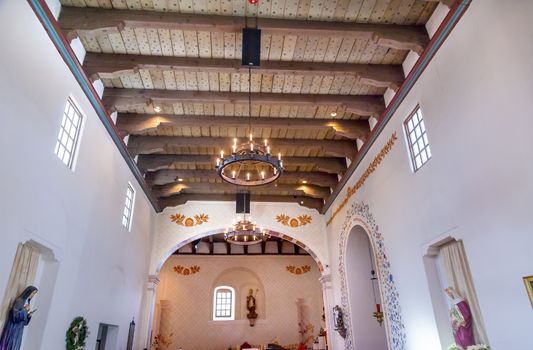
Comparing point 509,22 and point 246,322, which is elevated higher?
point 509,22

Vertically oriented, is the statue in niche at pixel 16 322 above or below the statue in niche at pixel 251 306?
below

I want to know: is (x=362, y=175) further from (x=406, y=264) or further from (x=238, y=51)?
(x=238, y=51)

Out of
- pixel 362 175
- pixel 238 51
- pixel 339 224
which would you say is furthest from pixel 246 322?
pixel 238 51

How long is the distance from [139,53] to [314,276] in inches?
520

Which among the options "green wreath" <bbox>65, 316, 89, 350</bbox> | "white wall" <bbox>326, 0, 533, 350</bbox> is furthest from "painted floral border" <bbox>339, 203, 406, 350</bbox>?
"green wreath" <bbox>65, 316, 89, 350</bbox>

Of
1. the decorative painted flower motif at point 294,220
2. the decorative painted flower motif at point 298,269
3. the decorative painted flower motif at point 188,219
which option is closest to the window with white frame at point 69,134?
the decorative painted flower motif at point 188,219

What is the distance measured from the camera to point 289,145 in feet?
31.7

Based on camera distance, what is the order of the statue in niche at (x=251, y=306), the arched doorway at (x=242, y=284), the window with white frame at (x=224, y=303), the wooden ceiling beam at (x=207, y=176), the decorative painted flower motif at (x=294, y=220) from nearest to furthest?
1. the wooden ceiling beam at (x=207, y=176)
2. the decorative painted flower motif at (x=294, y=220)
3. the arched doorway at (x=242, y=284)
4. the statue in niche at (x=251, y=306)
5. the window with white frame at (x=224, y=303)

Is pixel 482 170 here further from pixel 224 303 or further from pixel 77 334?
pixel 224 303

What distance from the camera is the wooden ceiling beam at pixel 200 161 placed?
33.5ft

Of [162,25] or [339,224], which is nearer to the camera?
[162,25]

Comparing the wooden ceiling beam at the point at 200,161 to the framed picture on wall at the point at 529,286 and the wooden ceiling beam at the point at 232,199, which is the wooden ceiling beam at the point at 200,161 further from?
the framed picture on wall at the point at 529,286

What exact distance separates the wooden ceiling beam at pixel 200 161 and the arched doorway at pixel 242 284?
234 inches

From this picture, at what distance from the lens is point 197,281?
54.0ft
